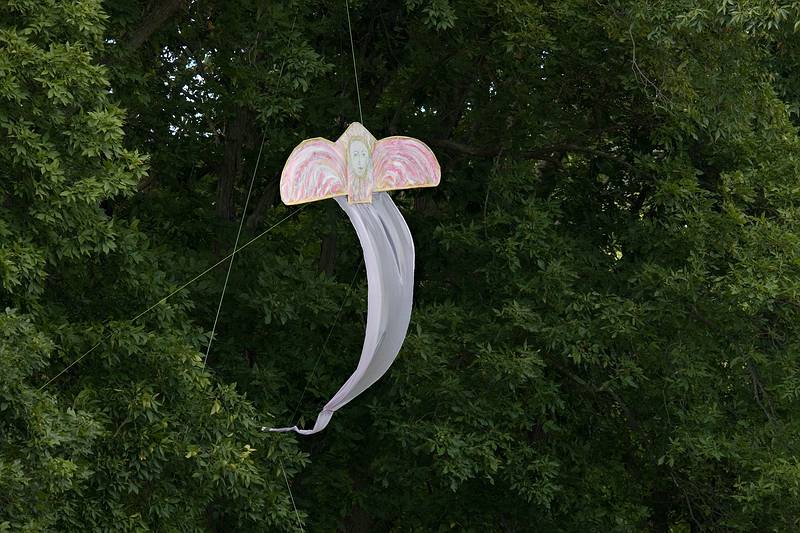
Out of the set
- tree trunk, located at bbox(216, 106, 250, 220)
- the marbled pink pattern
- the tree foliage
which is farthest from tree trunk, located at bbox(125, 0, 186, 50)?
the marbled pink pattern

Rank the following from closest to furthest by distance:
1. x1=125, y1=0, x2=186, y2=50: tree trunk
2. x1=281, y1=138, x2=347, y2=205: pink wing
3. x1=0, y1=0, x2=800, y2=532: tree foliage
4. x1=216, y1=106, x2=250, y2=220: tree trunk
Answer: x1=281, y1=138, x2=347, y2=205: pink wing < x1=0, y1=0, x2=800, y2=532: tree foliage < x1=125, y1=0, x2=186, y2=50: tree trunk < x1=216, y1=106, x2=250, y2=220: tree trunk

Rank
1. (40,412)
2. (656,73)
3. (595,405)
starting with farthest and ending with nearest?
1. (595,405)
2. (656,73)
3. (40,412)

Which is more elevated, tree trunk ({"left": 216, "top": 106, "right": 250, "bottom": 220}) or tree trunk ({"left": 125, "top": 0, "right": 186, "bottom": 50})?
tree trunk ({"left": 125, "top": 0, "right": 186, "bottom": 50})

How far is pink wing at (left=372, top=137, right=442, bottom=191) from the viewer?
739cm

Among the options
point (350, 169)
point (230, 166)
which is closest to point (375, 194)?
point (350, 169)

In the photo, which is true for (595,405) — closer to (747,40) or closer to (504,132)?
(504,132)

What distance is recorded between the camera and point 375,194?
744cm

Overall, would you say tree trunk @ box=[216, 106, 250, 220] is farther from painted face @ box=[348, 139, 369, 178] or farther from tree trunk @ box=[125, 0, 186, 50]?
painted face @ box=[348, 139, 369, 178]

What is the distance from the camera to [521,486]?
993 centimetres

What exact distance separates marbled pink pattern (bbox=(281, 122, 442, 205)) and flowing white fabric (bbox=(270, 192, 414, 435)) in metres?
0.10

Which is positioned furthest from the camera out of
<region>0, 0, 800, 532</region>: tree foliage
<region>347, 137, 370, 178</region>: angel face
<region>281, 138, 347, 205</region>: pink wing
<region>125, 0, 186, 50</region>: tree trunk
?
<region>125, 0, 186, 50</region>: tree trunk

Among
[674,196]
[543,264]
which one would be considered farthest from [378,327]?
[674,196]

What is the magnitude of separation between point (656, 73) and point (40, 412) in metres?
4.45

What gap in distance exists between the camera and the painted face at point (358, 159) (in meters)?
7.35
